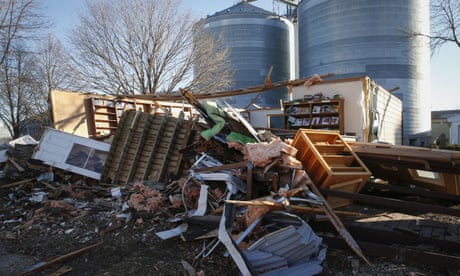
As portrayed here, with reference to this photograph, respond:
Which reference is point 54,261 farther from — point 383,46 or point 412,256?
point 383,46

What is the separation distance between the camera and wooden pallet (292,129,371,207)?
4656mm

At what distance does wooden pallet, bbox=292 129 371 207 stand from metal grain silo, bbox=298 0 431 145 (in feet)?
68.3

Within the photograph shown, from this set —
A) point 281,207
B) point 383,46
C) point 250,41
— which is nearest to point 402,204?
point 281,207

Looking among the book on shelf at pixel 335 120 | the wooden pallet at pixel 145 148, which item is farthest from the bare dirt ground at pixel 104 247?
the book on shelf at pixel 335 120

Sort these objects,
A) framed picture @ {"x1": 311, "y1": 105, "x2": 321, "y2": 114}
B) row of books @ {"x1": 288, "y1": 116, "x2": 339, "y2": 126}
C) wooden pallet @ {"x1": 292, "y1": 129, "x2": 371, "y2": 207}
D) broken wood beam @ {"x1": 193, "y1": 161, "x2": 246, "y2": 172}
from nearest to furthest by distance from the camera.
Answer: wooden pallet @ {"x1": 292, "y1": 129, "x2": 371, "y2": 207}, broken wood beam @ {"x1": 193, "y1": 161, "x2": 246, "y2": 172}, row of books @ {"x1": 288, "y1": 116, "x2": 339, "y2": 126}, framed picture @ {"x1": 311, "y1": 105, "x2": 321, "y2": 114}

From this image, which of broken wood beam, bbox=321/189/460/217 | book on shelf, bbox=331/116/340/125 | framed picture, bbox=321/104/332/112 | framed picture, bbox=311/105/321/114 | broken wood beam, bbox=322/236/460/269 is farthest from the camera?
framed picture, bbox=311/105/321/114

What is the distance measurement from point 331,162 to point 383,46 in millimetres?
23127

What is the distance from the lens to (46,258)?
12.8 ft

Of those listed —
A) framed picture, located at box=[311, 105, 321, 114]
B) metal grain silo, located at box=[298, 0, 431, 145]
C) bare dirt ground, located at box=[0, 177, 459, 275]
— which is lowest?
bare dirt ground, located at box=[0, 177, 459, 275]

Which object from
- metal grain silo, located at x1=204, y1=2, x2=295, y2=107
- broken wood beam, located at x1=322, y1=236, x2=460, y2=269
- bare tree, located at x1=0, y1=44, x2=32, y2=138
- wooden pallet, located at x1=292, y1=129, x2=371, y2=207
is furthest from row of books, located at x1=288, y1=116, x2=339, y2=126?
bare tree, located at x1=0, y1=44, x2=32, y2=138

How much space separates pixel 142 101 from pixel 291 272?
35.5ft

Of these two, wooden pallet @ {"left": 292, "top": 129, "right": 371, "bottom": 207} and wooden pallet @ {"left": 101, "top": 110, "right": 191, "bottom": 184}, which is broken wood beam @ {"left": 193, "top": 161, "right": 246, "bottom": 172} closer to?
wooden pallet @ {"left": 292, "top": 129, "right": 371, "bottom": 207}

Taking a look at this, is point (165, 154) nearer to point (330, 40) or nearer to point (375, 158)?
point (375, 158)

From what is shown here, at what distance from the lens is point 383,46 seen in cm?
2380
